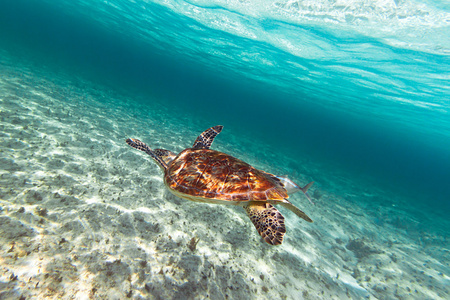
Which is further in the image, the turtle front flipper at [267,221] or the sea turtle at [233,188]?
the sea turtle at [233,188]

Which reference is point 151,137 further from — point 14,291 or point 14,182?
point 14,291

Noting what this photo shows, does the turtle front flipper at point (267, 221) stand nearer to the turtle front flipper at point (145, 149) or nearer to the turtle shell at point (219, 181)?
the turtle shell at point (219, 181)

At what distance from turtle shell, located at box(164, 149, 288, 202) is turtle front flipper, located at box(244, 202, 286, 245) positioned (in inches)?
13.1

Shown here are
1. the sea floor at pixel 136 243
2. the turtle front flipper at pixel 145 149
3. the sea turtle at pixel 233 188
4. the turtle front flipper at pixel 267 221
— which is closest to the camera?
the sea floor at pixel 136 243

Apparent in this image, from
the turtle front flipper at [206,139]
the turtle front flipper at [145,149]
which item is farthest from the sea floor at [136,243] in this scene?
the turtle front flipper at [206,139]

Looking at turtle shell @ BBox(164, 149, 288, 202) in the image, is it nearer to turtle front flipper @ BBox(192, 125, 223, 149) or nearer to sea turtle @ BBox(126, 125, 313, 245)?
sea turtle @ BBox(126, 125, 313, 245)

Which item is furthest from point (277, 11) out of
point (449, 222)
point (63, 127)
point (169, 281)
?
point (449, 222)

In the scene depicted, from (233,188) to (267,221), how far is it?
0.85m

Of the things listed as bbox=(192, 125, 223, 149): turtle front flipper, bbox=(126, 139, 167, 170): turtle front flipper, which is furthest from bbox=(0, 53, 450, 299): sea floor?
bbox=(192, 125, 223, 149): turtle front flipper

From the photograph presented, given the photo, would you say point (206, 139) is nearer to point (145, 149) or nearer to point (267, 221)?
point (145, 149)

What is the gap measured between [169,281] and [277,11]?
16828mm

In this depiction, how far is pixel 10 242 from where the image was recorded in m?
2.68

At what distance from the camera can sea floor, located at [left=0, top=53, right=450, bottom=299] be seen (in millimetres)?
2682

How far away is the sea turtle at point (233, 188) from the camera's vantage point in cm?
333
